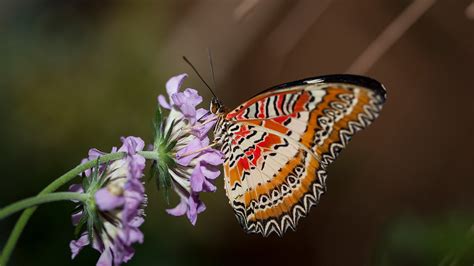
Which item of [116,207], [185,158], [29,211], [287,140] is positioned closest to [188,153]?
[185,158]

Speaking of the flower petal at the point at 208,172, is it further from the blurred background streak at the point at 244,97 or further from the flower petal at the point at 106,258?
the blurred background streak at the point at 244,97

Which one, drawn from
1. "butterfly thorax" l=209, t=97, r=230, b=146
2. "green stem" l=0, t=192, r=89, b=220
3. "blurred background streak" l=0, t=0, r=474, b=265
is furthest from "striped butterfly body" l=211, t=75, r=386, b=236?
"blurred background streak" l=0, t=0, r=474, b=265

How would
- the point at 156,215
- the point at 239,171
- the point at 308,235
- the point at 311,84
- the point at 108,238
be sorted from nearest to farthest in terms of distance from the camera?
the point at 108,238 → the point at 311,84 → the point at 239,171 → the point at 156,215 → the point at 308,235

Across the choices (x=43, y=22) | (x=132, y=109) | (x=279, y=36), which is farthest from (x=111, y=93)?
(x=279, y=36)

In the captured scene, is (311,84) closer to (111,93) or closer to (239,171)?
(239,171)

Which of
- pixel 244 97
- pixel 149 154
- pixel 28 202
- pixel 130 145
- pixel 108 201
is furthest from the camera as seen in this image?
pixel 244 97

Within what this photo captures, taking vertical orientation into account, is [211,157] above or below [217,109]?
below

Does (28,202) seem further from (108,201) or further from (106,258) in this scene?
(106,258)
